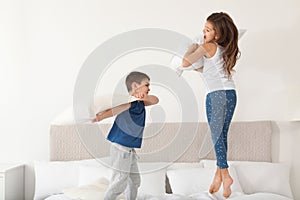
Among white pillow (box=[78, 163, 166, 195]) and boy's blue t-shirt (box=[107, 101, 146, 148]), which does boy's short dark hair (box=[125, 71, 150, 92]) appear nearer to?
boy's blue t-shirt (box=[107, 101, 146, 148])

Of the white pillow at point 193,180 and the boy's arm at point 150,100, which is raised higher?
the boy's arm at point 150,100

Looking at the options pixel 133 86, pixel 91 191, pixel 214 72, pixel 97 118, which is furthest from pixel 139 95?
pixel 91 191

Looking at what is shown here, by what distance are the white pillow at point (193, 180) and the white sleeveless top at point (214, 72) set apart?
3.38 feet

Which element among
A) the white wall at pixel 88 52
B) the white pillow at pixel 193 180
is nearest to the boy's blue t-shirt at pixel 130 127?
the white pillow at pixel 193 180

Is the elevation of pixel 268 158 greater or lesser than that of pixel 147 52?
lesser

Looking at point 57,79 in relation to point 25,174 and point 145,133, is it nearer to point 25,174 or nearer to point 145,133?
point 25,174

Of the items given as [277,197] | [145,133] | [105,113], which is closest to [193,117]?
[145,133]

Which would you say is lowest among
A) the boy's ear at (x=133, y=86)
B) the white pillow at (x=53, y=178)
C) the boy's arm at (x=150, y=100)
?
the white pillow at (x=53, y=178)

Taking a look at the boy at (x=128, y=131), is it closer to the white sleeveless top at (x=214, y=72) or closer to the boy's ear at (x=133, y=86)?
the boy's ear at (x=133, y=86)

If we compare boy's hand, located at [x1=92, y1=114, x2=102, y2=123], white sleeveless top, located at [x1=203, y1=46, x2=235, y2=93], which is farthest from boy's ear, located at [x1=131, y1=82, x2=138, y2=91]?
white sleeveless top, located at [x1=203, y1=46, x2=235, y2=93]

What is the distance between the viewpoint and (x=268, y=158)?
3006mm

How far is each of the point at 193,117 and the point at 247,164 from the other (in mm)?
1372

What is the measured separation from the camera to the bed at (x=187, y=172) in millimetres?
2442

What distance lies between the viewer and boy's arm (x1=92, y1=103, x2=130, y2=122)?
149 centimetres
